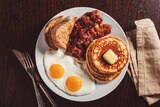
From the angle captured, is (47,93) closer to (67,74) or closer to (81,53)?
(67,74)

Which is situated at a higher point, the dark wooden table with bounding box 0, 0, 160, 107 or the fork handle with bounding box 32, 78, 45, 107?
the dark wooden table with bounding box 0, 0, 160, 107

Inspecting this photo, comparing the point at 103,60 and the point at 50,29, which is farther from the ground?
the point at 50,29

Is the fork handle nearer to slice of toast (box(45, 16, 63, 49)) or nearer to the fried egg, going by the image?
the fried egg

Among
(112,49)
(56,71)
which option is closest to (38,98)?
(56,71)

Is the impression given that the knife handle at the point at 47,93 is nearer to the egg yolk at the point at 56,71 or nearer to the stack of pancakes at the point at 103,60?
the egg yolk at the point at 56,71

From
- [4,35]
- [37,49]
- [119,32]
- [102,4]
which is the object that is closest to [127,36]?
[119,32]

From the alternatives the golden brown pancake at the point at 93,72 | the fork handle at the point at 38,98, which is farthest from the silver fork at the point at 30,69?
the golden brown pancake at the point at 93,72

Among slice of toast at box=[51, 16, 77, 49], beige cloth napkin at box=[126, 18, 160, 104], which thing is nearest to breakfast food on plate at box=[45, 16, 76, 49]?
slice of toast at box=[51, 16, 77, 49]
